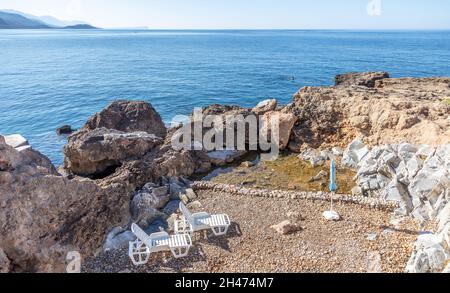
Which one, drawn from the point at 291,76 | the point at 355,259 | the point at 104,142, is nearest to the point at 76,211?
the point at 104,142

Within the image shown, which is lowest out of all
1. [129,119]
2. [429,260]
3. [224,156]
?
[224,156]

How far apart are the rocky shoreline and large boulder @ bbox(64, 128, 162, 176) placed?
0.06 m

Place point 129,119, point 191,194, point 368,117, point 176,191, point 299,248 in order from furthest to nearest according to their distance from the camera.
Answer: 1. point 129,119
2. point 368,117
3. point 176,191
4. point 191,194
5. point 299,248

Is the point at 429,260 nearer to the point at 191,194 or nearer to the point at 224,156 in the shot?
the point at 191,194

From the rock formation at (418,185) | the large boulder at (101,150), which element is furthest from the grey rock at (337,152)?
the large boulder at (101,150)

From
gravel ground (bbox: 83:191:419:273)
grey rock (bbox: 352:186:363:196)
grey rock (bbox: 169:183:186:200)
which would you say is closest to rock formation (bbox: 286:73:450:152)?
grey rock (bbox: 352:186:363:196)

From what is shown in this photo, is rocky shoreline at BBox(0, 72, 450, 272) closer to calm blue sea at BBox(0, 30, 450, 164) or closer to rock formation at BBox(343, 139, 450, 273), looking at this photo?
rock formation at BBox(343, 139, 450, 273)

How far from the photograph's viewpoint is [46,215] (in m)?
11.5

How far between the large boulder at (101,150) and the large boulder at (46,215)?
4798 millimetres

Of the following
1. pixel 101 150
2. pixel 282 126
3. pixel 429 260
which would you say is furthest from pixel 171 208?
pixel 282 126

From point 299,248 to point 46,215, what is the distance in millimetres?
8858

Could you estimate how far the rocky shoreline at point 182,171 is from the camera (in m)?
11.0

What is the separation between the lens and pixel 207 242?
11.9 meters
